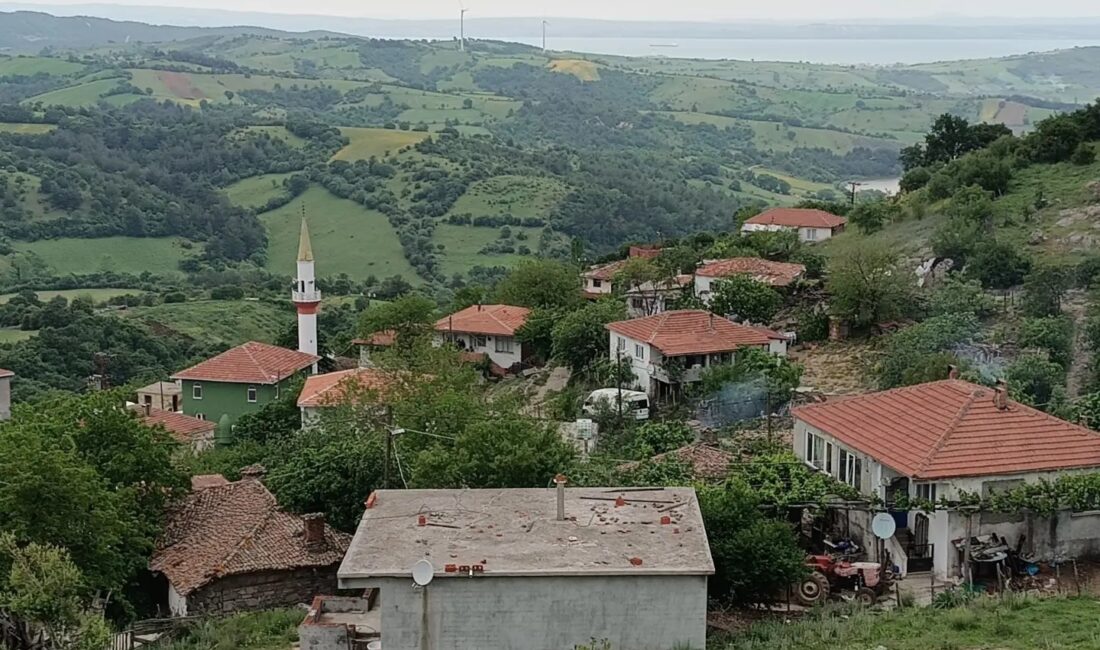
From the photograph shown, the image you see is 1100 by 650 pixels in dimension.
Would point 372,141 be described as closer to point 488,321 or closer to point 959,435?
point 488,321

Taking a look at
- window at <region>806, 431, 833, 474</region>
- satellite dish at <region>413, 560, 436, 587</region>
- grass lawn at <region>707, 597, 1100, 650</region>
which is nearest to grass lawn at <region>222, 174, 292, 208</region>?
window at <region>806, 431, 833, 474</region>

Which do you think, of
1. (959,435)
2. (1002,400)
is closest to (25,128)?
(1002,400)

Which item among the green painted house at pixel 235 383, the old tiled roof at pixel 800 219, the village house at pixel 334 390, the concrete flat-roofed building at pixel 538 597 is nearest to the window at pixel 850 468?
the concrete flat-roofed building at pixel 538 597

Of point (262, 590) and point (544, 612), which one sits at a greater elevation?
point (544, 612)

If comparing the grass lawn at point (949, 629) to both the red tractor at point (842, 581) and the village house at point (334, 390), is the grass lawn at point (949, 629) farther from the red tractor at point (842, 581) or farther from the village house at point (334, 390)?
the village house at point (334, 390)

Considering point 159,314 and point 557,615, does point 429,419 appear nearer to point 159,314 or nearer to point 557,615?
point 557,615

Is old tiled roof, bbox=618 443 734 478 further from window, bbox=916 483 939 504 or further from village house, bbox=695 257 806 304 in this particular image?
village house, bbox=695 257 806 304

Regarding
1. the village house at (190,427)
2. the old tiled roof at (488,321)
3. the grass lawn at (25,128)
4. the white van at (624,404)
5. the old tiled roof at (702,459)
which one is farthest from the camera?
the grass lawn at (25,128)
